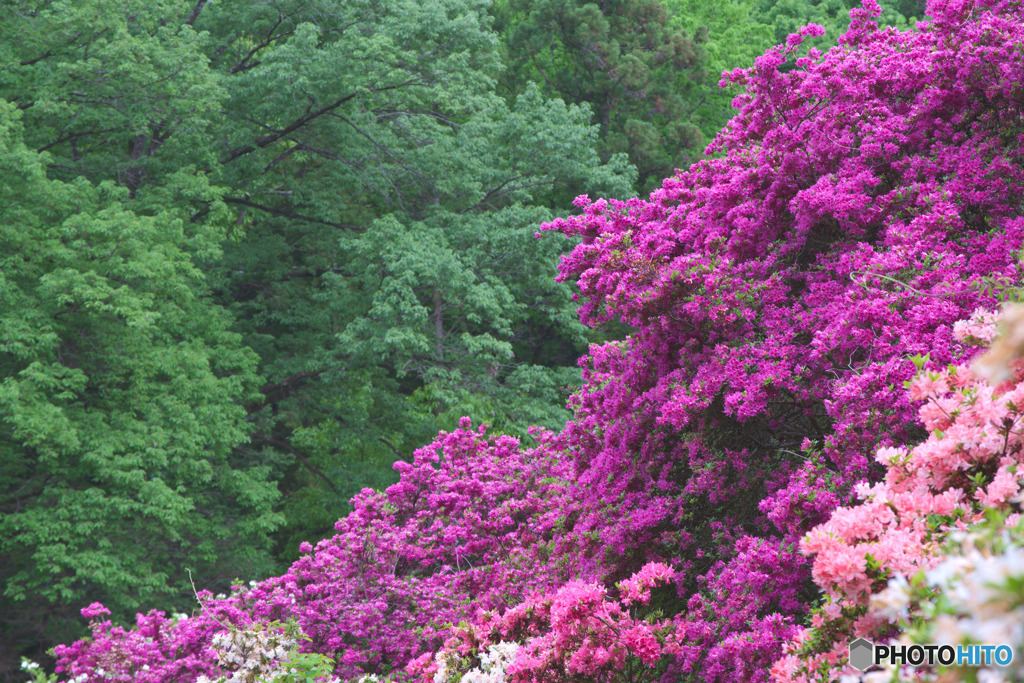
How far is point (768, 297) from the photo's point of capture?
4.87 meters

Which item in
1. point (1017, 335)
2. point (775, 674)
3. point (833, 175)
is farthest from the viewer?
point (833, 175)

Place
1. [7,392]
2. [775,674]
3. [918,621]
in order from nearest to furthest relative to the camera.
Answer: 1. [918,621]
2. [775,674]
3. [7,392]

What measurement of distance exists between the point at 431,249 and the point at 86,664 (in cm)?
841

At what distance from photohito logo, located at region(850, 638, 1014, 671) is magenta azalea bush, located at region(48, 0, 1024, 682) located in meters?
0.13

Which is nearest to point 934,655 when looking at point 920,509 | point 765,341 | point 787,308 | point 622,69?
point 920,509

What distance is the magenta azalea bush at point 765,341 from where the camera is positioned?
389 centimetres

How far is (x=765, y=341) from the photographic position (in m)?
4.61

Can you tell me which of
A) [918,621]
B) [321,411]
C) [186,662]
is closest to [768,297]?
[918,621]

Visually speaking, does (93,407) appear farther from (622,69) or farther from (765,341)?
(622,69)

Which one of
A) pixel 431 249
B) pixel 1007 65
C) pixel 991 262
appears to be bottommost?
pixel 991 262

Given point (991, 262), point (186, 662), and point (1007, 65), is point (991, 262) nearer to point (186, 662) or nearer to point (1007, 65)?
point (1007, 65)

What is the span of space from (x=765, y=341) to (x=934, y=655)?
9.25ft

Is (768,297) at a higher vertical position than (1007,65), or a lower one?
lower

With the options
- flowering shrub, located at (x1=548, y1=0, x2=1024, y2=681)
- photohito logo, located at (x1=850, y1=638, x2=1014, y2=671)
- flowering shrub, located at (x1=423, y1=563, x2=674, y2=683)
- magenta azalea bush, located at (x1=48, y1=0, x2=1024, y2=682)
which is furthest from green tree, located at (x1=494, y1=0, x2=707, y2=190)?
photohito logo, located at (x1=850, y1=638, x2=1014, y2=671)
